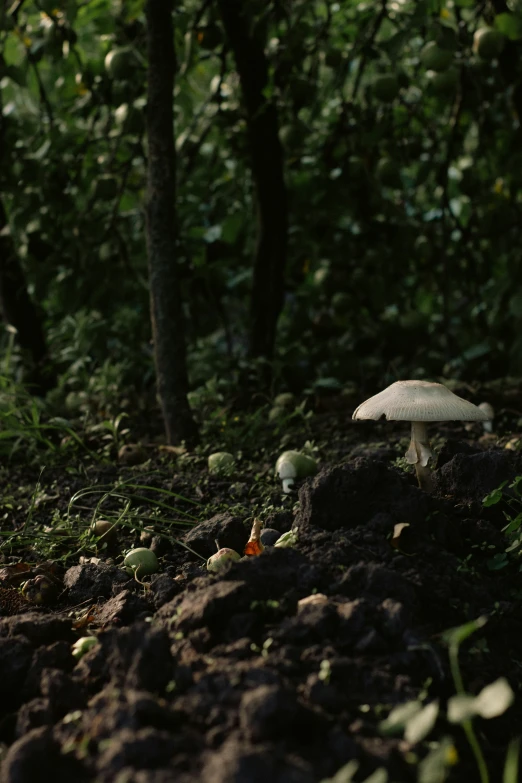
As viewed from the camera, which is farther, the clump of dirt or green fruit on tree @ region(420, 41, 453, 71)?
green fruit on tree @ region(420, 41, 453, 71)

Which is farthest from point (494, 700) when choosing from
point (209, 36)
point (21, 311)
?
point (21, 311)

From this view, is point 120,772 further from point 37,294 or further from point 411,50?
point 411,50

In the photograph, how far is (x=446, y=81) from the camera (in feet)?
11.2

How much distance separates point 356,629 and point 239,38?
288 cm

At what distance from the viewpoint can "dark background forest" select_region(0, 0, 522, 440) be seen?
3.62m

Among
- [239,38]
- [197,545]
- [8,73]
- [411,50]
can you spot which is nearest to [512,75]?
[411,50]

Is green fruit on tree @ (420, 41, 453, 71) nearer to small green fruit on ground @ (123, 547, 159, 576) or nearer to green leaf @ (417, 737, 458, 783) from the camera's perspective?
small green fruit on ground @ (123, 547, 159, 576)

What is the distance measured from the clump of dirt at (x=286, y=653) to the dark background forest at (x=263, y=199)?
1.66 meters

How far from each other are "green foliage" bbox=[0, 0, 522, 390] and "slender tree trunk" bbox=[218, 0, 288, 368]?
0.08m

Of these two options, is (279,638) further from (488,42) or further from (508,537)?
(488,42)

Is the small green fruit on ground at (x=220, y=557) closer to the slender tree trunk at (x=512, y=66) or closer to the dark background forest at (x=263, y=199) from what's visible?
the dark background forest at (x=263, y=199)

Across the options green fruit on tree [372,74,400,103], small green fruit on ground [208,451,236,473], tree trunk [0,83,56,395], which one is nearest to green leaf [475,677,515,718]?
small green fruit on ground [208,451,236,473]

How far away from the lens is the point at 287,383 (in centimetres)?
387

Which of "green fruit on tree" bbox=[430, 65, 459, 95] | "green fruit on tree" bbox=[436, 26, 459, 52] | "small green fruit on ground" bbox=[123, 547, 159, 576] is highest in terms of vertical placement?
"green fruit on tree" bbox=[436, 26, 459, 52]
